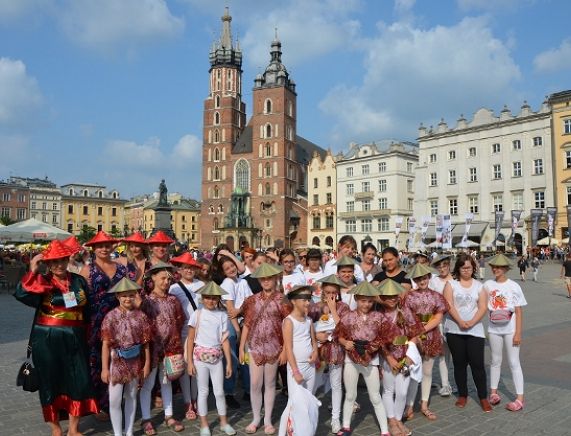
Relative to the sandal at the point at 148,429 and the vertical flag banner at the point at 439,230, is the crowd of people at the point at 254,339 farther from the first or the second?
the vertical flag banner at the point at 439,230

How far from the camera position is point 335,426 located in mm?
5441

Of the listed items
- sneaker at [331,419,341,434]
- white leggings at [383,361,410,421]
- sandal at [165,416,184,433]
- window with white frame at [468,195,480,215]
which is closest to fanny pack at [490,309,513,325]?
white leggings at [383,361,410,421]

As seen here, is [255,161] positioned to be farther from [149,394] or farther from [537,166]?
[149,394]

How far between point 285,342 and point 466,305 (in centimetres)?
245

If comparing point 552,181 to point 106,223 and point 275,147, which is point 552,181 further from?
point 106,223

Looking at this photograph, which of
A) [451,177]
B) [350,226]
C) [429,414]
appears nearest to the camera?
[429,414]

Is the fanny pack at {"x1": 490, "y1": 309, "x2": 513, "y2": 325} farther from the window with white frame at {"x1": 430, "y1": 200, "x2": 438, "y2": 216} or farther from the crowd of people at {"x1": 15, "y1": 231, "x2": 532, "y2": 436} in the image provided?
the window with white frame at {"x1": 430, "y1": 200, "x2": 438, "y2": 216}

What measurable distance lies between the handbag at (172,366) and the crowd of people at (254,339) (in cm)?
2

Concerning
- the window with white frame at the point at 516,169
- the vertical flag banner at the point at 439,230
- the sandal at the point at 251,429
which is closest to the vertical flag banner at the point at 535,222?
the window with white frame at the point at 516,169

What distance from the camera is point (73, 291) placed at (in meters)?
5.23

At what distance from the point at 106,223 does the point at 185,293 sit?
100 meters

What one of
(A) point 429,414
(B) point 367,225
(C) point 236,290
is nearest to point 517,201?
(B) point 367,225

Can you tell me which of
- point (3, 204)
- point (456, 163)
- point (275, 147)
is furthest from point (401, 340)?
point (3, 204)

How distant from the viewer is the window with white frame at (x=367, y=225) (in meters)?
61.8
